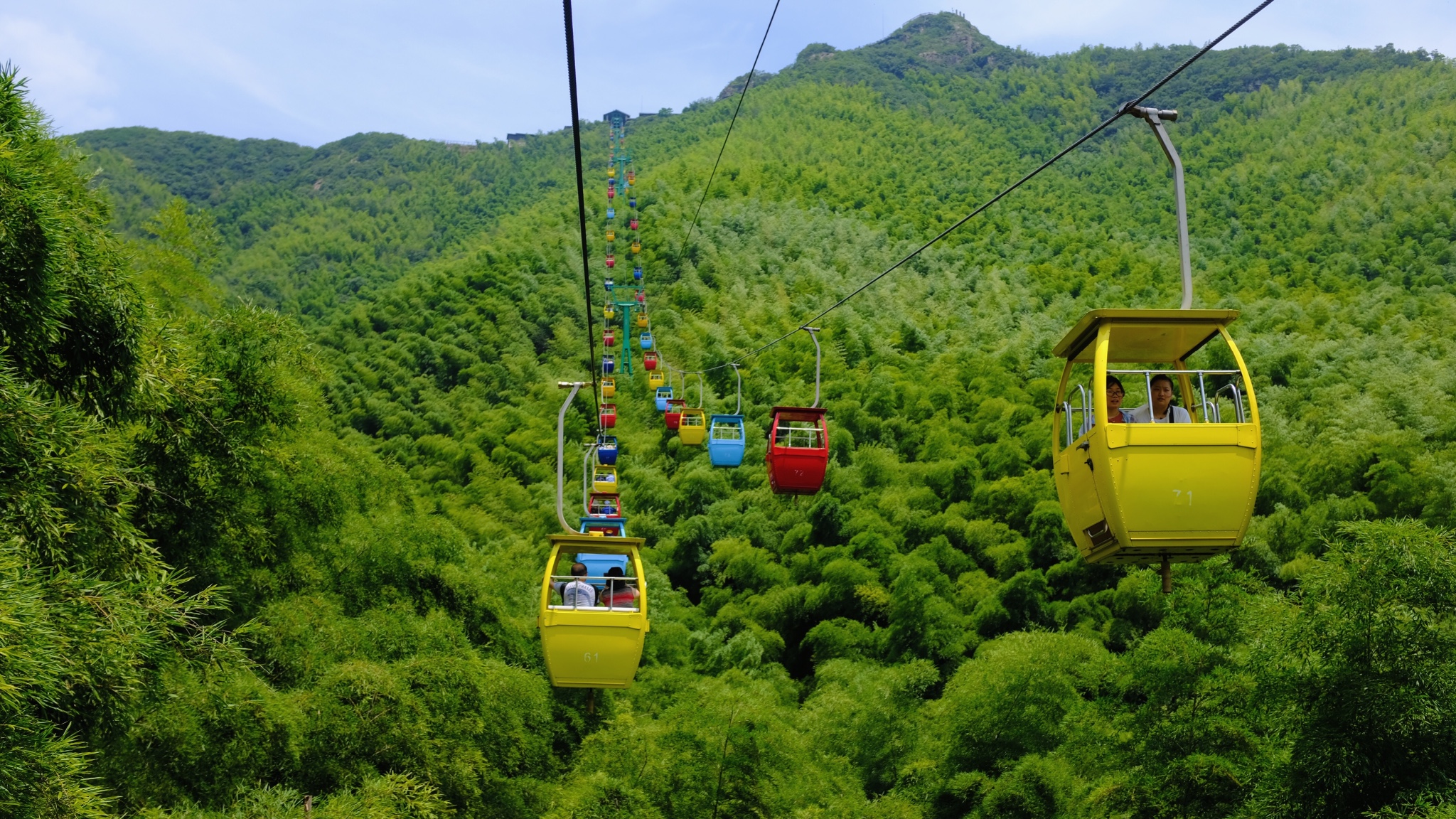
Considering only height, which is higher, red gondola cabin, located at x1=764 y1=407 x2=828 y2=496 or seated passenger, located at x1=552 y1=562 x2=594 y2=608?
red gondola cabin, located at x1=764 y1=407 x2=828 y2=496

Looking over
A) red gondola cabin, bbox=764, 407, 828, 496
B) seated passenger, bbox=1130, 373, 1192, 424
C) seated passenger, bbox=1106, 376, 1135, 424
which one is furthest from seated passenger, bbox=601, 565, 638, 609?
seated passenger, bbox=1130, 373, 1192, 424

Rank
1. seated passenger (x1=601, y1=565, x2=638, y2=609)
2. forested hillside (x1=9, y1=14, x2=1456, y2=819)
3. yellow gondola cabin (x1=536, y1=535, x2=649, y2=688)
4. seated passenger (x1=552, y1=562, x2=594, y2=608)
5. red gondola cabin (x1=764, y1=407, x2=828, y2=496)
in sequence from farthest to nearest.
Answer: red gondola cabin (x1=764, y1=407, x2=828, y2=496) < seated passenger (x1=601, y1=565, x2=638, y2=609) < seated passenger (x1=552, y1=562, x2=594, y2=608) < yellow gondola cabin (x1=536, y1=535, x2=649, y2=688) < forested hillside (x1=9, y1=14, x2=1456, y2=819)

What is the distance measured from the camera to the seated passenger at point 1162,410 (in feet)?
19.5

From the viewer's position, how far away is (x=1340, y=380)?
31844 millimetres

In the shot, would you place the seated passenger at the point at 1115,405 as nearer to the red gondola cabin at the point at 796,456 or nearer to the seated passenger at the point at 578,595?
the seated passenger at the point at 578,595

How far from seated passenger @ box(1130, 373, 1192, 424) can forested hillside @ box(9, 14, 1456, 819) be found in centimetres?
502

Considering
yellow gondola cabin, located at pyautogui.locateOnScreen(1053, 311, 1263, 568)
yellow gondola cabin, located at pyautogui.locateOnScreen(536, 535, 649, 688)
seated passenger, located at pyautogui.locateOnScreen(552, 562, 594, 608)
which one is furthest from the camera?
seated passenger, located at pyautogui.locateOnScreen(552, 562, 594, 608)

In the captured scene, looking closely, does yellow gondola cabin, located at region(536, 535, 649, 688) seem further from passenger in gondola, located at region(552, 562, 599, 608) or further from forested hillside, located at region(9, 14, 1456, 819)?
forested hillside, located at region(9, 14, 1456, 819)

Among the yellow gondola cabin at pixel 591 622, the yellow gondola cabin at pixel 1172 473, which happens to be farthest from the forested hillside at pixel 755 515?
the yellow gondola cabin at pixel 1172 473

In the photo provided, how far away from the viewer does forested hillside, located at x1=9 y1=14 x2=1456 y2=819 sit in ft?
25.6

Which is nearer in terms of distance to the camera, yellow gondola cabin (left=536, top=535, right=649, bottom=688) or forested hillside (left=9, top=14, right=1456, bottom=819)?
forested hillside (left=9, top=14, right=1456, bottom=819)

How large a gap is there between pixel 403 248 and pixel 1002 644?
A: 57011 mm

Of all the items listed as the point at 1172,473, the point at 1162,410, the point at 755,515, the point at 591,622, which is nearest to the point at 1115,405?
the point at 1162,410

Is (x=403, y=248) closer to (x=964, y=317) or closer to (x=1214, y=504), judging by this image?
(x=964, y=317)
